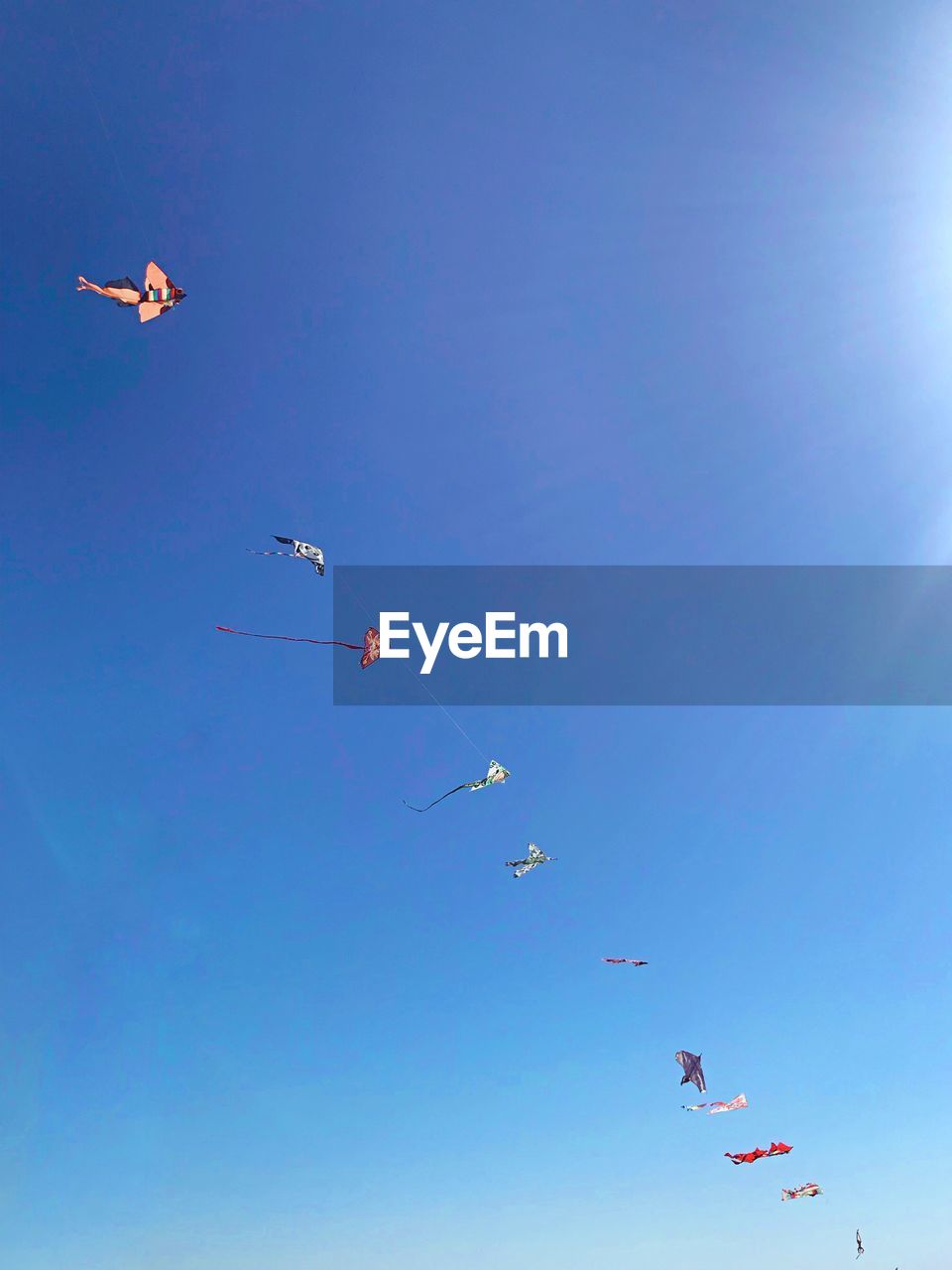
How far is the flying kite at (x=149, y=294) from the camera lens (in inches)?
686

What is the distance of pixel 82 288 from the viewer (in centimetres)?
1664

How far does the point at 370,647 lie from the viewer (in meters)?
21.7

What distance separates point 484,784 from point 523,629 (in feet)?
15.2

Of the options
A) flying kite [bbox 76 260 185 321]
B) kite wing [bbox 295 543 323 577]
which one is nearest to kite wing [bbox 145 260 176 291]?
flying kite [bbox 76 260 185 321]

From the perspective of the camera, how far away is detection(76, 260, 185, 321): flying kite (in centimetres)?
1742

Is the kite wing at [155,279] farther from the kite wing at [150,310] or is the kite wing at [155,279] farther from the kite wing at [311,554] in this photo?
the kite wing at [311,554]

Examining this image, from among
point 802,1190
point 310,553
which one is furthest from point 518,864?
point 802,1190

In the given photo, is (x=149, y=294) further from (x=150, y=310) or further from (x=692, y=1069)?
(x=692, y=1069)

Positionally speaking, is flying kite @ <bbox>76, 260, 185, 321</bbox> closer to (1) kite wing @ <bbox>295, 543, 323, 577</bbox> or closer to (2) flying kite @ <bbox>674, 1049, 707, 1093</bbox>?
(1) kite wing @ <bbox>295, 543, 323, 577</bbox>

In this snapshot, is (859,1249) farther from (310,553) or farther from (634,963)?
(310,553)

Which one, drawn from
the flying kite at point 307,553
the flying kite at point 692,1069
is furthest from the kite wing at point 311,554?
the flying kite at point 692,1069

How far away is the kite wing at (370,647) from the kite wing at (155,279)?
9.53m

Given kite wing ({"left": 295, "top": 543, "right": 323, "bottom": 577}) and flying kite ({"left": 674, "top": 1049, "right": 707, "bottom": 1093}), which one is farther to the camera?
flying kite ({"left": 674, "top": 1049, "right": 707, "bottom": 1093})

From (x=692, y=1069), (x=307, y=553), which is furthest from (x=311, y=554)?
(x=692, y=1069)
